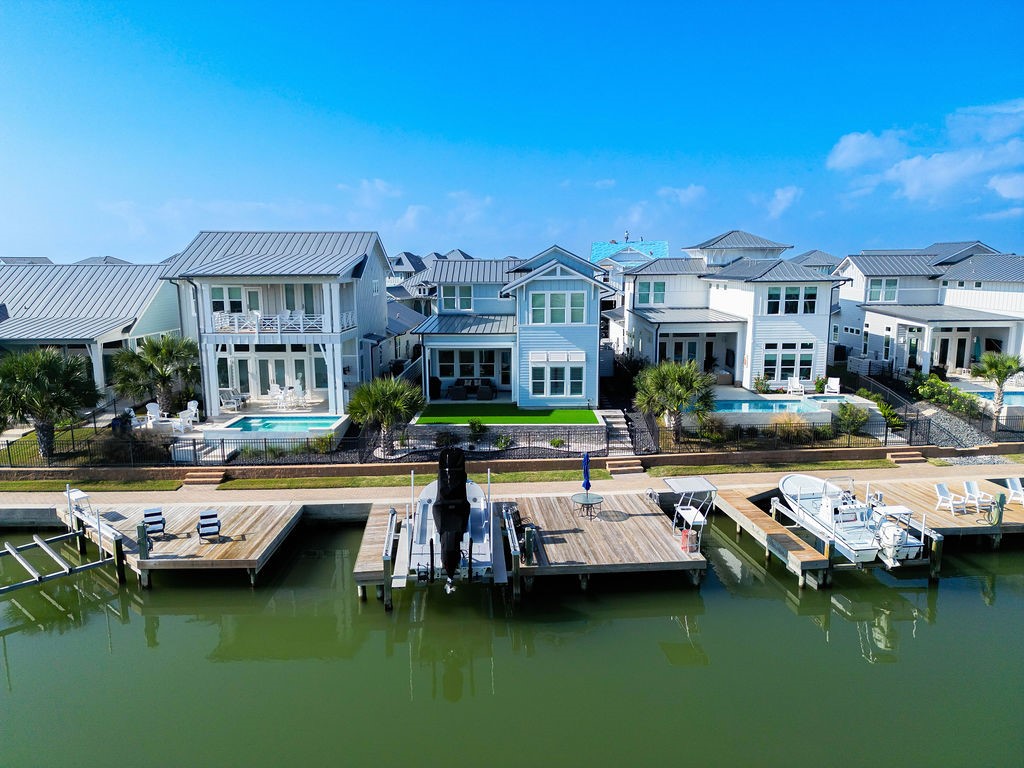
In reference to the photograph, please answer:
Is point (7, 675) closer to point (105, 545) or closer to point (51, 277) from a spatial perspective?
point (105, 545)

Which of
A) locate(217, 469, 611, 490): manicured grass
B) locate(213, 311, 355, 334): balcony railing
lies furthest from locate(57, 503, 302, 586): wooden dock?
locate(213, 311, 355, 334): balcony railing

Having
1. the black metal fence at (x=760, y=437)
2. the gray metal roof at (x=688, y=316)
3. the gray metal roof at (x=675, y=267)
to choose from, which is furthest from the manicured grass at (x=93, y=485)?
the gray metal roof at (x=675, y=267)

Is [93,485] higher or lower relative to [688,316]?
lower

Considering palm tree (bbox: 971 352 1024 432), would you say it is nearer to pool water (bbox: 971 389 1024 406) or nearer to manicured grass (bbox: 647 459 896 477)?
pool water (bbox: 971 389 1024 406)

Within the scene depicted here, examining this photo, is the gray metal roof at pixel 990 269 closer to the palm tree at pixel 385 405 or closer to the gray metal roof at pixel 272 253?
the palm tree at pixel 385 405

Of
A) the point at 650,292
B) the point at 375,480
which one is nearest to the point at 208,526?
the point at 375,480

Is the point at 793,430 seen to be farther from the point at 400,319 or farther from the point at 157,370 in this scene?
the point at 157,370
